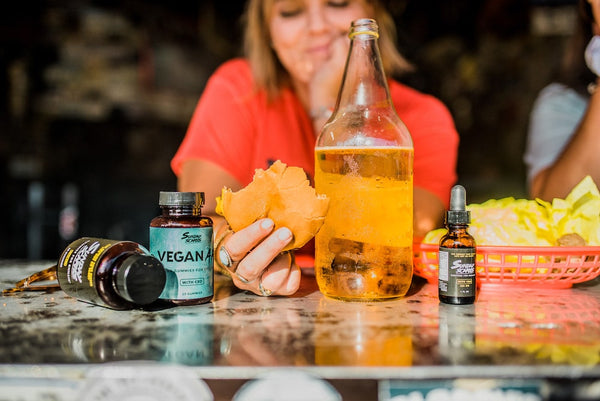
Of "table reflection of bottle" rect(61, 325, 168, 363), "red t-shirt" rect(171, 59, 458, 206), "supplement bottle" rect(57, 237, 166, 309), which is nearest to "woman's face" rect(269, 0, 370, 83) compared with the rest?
"red t-shirt" rect(171, 59, 458, 206)

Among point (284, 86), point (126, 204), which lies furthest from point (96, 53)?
point (284, 86)

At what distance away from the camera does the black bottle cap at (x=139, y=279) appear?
675mm

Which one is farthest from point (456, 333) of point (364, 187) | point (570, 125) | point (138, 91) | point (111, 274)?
point (138, 91)

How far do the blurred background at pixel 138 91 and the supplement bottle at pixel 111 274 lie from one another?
273 cm

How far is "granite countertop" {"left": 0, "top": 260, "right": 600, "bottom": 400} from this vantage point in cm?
51

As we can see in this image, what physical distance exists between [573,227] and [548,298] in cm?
15

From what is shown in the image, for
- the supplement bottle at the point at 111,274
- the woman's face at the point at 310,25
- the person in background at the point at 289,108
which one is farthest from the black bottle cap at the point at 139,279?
the woman's face at the point at 310,25

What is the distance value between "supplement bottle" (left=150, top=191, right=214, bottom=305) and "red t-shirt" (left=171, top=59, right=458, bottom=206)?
2.18 ft

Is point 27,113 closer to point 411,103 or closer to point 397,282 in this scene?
point 411,103

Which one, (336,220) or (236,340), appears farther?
(336,220)

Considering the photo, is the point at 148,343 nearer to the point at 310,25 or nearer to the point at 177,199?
the point at 177,199

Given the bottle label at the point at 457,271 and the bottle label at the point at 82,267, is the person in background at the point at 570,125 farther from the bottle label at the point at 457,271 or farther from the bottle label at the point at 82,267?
the bottle label at the point at 82,267

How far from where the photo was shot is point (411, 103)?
1.52m

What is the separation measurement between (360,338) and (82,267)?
16.3 inches
